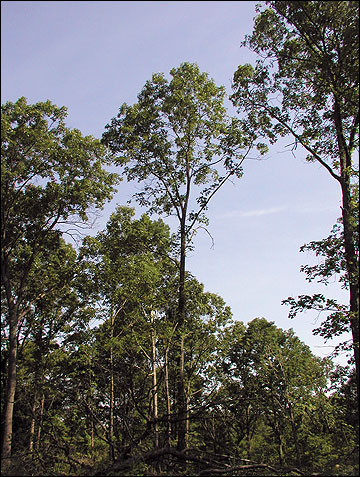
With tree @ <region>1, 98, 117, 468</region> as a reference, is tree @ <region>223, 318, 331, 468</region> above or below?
below

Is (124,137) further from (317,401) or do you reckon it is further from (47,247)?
(317,401)

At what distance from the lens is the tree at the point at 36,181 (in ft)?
48.5

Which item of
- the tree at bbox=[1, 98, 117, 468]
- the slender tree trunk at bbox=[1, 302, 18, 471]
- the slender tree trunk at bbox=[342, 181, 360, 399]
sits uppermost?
the tree at bbox=[1, 98, 117, 468]

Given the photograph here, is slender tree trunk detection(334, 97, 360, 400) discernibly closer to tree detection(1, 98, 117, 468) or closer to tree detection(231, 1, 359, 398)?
tree detection(231, 1, 359, 398)

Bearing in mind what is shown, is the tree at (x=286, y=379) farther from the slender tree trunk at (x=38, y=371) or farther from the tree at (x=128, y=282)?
the slender tree trunk at (x=38, y=371)

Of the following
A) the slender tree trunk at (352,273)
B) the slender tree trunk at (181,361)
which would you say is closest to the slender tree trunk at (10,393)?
the slender tree trunk at (181,361)

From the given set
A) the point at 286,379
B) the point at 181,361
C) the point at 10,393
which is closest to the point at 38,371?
the point at 10,393

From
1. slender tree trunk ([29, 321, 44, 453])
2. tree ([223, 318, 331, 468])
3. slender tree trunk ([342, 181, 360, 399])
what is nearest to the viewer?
slender tree trunk ([342, 181, 360, 399])

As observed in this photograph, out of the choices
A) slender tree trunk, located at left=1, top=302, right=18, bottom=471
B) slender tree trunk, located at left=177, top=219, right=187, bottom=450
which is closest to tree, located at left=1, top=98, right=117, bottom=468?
slender tree trunk, located at left=1, top=302, right=18, bottom=471

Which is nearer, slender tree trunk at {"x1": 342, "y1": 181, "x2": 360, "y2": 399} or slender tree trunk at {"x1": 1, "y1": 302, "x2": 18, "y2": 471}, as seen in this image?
slender tree trunk at {"x1": 342, "y1": 181, "x2": 360, "y2": 399}

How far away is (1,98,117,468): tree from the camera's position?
14.8 meters

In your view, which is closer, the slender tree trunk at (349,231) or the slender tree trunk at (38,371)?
the slender tree trunk at (349,231)

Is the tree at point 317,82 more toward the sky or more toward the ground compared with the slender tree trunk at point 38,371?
more toward the sky

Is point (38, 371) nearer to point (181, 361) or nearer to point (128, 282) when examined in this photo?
point (128, 282)
